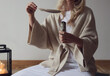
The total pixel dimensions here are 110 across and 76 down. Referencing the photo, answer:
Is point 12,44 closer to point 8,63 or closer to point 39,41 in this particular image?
point 8,63

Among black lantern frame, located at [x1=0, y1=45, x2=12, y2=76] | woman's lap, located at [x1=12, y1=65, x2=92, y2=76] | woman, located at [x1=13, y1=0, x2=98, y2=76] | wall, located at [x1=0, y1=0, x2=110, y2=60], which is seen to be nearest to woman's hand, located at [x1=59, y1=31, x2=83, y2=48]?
woman, located at [x1=13, y1=0, x2=98, y2=76]

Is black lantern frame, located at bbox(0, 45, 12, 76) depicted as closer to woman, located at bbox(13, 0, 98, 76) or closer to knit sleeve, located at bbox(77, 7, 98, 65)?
woman, located at bbox(13, 0, 98, 76)

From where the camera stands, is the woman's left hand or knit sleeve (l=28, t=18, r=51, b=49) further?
knit sleeve (l=28, t=18, r=51, b=49)

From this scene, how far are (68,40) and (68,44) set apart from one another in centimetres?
15

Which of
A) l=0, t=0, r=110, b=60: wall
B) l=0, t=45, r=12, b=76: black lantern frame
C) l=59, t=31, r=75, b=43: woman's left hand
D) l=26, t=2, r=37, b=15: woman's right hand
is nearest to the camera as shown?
l=59, t=31, r=75, b=43: woman's left hand

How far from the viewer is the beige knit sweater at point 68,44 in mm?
1134

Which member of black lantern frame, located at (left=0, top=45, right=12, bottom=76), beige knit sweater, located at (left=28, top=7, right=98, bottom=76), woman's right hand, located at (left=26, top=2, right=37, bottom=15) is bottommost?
black lantern frame, located at (left=0, top=45, right=12, bottom=76)

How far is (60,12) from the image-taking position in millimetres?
1292

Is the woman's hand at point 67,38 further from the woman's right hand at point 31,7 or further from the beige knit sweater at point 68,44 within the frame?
the woman's right hand at point 31,7

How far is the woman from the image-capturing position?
113cm

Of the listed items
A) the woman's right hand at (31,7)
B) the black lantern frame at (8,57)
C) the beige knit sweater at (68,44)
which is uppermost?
the woman's right hand at (31,7)

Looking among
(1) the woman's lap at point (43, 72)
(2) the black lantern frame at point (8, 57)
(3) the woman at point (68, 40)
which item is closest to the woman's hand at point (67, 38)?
(3) the woman at point (68, 40)

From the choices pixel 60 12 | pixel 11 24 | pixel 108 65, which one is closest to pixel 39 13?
pixel 11 24

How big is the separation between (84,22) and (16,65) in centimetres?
171
